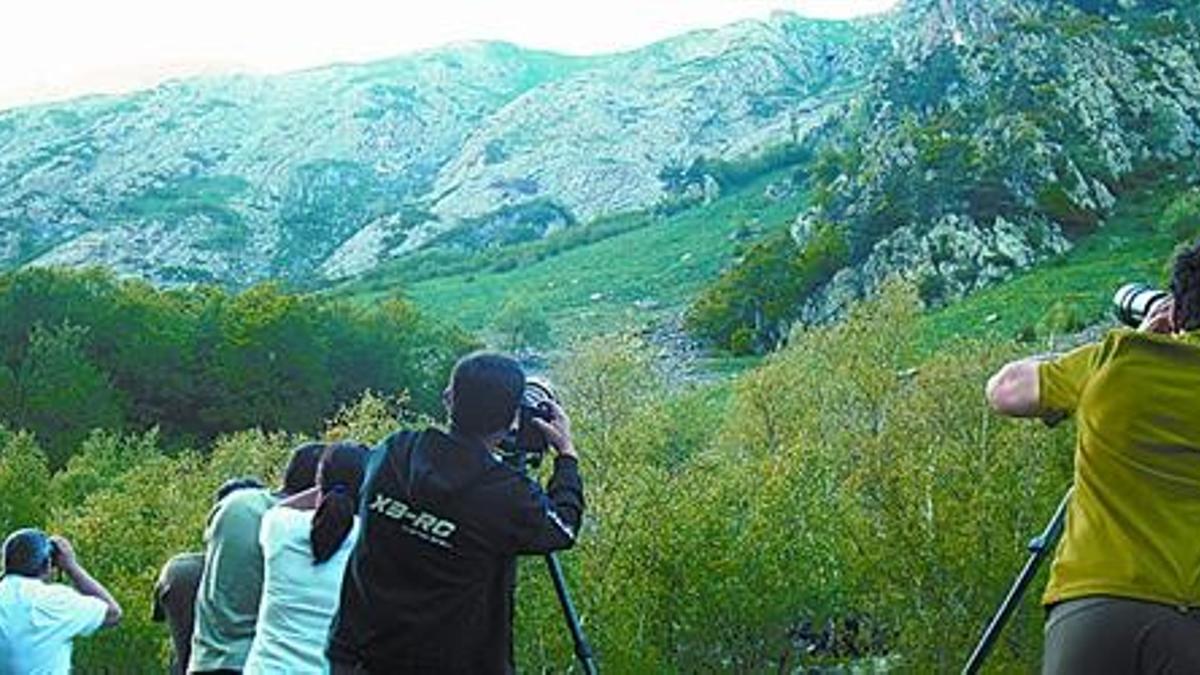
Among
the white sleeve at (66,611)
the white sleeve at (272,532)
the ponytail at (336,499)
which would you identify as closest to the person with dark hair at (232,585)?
the white sleeve at (272,532)

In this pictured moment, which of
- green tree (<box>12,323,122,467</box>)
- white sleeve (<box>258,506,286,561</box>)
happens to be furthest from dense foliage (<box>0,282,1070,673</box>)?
green tree (<box>12,323,122,467</box>)

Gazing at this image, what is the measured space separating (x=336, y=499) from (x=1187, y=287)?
3.40 m

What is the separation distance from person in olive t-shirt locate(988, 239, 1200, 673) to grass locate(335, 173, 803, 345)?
425 feet

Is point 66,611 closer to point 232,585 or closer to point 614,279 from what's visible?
point 232,585

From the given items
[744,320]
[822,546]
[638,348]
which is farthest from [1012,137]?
[822,546]

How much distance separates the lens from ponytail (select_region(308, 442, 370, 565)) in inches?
252

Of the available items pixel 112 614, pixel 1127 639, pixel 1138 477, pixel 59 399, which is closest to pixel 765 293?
pixel 59 399

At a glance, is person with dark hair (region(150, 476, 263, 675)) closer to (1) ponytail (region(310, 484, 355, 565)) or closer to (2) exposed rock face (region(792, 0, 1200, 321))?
(1) ponytail (region(310, 484, 355, 565))

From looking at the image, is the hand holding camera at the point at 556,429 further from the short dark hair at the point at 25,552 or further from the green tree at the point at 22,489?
the green tree at the point at 22,489

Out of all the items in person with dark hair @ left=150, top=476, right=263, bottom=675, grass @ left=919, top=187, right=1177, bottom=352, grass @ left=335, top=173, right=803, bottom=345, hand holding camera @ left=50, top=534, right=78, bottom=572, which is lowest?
grass @ left=335, top=173, right=803, bottom=345

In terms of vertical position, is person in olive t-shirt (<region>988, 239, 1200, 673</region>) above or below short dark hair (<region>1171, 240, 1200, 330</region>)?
below

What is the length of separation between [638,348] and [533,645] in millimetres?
38949

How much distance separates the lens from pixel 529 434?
236 inches

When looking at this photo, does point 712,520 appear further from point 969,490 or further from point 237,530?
point 237,530
